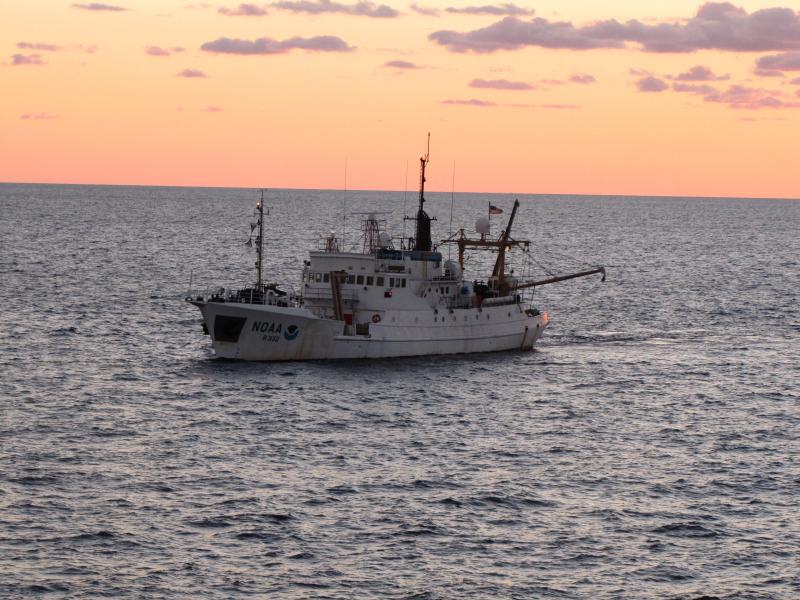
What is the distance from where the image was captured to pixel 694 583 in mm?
38844

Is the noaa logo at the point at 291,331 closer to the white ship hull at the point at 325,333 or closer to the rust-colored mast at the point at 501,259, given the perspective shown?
the white ship hull at the point at 325,333

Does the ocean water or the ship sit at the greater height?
the ship

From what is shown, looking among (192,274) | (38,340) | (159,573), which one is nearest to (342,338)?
(38,340)

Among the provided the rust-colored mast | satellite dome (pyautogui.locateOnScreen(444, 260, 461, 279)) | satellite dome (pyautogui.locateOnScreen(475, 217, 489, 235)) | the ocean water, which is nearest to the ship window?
the ocean water

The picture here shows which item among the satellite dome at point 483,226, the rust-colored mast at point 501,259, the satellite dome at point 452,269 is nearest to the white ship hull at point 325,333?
the satellite dome at point 452,269

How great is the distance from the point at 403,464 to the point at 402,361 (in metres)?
24.4

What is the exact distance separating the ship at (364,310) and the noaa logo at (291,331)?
6 centimetres

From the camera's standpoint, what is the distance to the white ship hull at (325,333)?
239ft

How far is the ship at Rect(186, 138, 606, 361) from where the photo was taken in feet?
241

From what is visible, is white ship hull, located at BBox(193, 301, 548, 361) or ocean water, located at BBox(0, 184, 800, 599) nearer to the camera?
ocean water, located at BBox(0, 184, 800, 599)

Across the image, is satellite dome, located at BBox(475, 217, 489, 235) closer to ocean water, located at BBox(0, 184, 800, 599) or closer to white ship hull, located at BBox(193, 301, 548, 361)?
ocean water, located at BBox(0, 184, 800, 599)

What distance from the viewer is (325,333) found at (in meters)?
74.2

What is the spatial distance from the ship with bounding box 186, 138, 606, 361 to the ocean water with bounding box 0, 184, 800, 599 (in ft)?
4.84

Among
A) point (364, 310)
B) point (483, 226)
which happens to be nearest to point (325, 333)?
point (364, 310)
